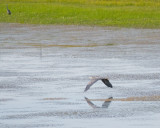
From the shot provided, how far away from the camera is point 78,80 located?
16.5m

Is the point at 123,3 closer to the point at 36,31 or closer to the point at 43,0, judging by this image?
the point at 43,0

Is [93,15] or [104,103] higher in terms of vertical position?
[104,103]

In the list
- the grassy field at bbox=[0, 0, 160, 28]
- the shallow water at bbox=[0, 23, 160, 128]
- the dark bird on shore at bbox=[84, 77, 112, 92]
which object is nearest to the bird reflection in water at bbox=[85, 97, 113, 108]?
the shallow water at bbox=[0, 23, 160, 128]

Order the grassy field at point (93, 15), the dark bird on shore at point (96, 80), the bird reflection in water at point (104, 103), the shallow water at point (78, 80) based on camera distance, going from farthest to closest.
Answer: the grassy field at point (93, 15)
the dark bird on shore at point (96, 80)
the bird reflection in water at point (104, 103)
the shallow water at point (78, 80)

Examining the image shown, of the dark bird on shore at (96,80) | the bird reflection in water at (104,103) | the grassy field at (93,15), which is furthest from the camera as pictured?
the grassy field at (93,15)

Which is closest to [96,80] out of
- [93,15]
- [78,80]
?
[78,80]

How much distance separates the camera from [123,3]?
52.3 metres

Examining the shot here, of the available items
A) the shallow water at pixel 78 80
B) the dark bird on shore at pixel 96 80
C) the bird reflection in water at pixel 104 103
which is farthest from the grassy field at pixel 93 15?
the bird reflection in water at pixel 104 103

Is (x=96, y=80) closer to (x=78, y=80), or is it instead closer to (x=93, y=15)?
(x=78, y=80)

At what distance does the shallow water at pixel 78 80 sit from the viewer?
38.9 ft

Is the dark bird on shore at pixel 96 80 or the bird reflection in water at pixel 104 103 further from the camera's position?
the dark bird on shore at pixel 96 80

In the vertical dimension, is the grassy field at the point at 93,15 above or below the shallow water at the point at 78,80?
below

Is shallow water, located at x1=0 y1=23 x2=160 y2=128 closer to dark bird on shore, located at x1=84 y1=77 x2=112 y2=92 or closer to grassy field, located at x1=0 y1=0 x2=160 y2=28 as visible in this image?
dark bird on shore, located at x1=84 y1=77 x2=112 y2=92

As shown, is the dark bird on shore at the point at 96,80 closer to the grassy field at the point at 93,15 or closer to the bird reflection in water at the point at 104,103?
the bird reflection in water at the point at 104,103
